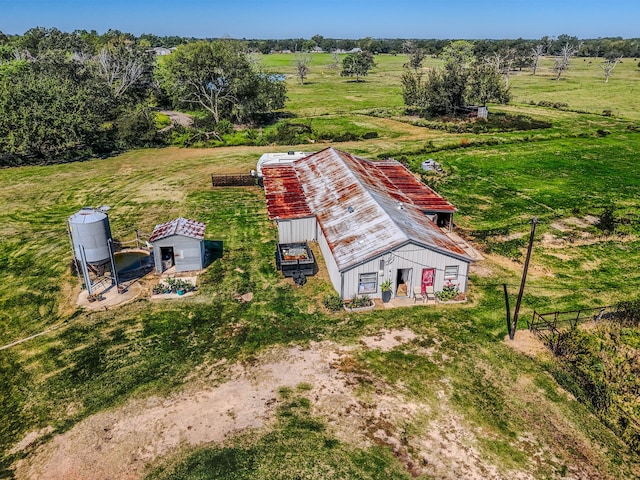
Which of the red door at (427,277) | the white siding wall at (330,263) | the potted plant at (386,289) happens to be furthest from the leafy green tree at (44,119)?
the red door at (427,277)

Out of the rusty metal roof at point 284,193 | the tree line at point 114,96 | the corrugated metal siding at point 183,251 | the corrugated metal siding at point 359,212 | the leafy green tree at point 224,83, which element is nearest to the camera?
the corrugated metal siding at point 359,212

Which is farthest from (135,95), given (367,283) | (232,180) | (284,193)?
(367,283)

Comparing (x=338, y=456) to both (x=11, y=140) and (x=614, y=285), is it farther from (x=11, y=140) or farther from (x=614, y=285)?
(x=11, y=140)

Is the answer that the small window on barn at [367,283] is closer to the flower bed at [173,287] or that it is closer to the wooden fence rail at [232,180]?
the flower bed at [173,287]

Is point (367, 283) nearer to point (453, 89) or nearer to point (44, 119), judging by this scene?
point (44, 119)

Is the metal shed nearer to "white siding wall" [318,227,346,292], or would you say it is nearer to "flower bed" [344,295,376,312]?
"white siding wall" [318,227,346,292]

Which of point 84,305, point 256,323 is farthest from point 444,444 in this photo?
A: point 84,305

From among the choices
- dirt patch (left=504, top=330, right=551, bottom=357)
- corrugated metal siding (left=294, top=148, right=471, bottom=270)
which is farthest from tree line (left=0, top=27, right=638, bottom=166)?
dirt patch (left=504, top=330, right=551, bottom=357)
